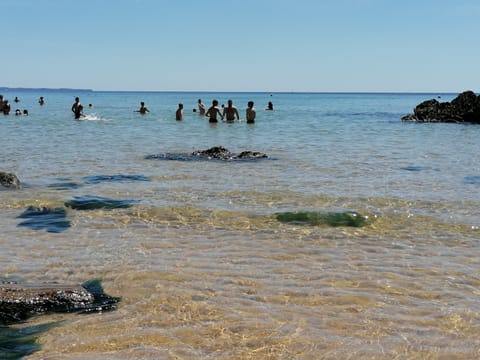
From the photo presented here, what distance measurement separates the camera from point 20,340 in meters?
4.76

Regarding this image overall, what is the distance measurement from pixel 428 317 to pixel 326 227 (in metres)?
3.60

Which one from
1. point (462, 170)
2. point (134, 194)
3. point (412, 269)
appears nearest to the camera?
point (412, 269)

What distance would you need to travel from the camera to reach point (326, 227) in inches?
350

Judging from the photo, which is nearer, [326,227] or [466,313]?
[466,313]

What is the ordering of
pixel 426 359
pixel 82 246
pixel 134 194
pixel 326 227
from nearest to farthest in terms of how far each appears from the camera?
pixel 426 359
pixel 82 246
pixel 326 227
pixel 134 194

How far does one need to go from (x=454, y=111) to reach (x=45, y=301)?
133ft

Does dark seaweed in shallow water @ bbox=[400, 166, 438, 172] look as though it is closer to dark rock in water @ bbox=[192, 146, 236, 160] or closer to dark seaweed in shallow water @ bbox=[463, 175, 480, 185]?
dark seaweed in shallow water @ bbox=[463, 175, 480, 185]

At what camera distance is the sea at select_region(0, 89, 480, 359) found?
16.0 feet

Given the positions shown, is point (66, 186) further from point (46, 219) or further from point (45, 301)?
point (45, 301)

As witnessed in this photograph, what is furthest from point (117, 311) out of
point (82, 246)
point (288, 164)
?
point (288, 164)

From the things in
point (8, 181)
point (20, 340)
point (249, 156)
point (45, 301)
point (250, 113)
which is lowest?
point (20, 340)

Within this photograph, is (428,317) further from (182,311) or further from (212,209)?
(212,209)

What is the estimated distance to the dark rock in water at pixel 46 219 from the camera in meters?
8.93

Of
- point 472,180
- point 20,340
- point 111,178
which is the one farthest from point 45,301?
point 472,180
